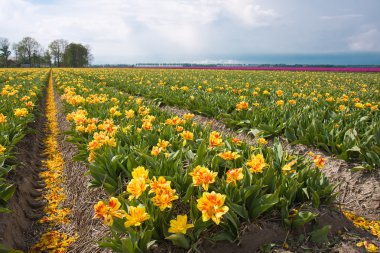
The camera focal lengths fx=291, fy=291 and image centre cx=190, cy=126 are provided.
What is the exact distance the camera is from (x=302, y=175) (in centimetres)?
288

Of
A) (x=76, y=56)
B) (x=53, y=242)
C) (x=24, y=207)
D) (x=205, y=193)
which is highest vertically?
(x=76, y=56)

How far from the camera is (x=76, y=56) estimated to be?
8994 cm

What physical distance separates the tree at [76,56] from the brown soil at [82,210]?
9220 cm

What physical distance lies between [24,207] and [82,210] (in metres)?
0.76

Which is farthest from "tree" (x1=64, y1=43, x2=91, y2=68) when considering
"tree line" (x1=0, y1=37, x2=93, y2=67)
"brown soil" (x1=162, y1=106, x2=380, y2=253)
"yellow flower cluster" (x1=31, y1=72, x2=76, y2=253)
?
"brown soil" (x1=162, y1=106, x2=380, y2=253)

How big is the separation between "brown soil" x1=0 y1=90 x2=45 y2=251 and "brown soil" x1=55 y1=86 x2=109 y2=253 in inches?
13.8

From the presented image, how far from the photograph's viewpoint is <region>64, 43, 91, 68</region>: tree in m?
88.3

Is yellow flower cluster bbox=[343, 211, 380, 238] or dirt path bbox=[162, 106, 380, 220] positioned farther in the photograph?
dirt path bbox=[162, 106, 380, 220]

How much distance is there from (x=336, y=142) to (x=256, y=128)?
1.64 meters

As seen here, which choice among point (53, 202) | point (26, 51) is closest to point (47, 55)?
point (26, 51)

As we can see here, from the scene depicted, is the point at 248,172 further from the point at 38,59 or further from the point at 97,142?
the point at 38,59

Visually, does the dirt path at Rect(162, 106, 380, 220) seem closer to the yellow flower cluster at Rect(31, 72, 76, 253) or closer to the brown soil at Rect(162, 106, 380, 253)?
the brown soil at Rect(162, 106, 380, 253)

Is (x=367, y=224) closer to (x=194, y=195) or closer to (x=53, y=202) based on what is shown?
(x=194, y=195)

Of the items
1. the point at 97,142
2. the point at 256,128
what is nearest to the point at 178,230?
the point at 97,142
